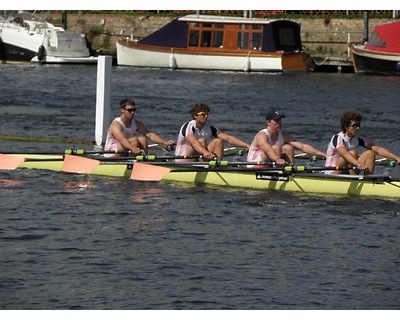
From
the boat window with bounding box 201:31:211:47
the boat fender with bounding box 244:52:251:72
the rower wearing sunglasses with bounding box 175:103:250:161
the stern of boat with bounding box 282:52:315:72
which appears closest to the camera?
the rower wearing sunglasses with bounding box 175:103:250:161

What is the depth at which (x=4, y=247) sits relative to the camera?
1827 centimetres

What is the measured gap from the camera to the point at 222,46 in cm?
5947

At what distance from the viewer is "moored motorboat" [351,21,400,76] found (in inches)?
2165

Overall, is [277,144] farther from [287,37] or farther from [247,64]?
[247,64]

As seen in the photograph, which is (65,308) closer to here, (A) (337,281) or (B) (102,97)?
(A) (337,281)

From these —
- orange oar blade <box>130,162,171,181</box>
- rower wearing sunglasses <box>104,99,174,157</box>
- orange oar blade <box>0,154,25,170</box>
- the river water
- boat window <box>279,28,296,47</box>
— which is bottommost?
the river water

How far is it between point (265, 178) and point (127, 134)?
3.38 meters

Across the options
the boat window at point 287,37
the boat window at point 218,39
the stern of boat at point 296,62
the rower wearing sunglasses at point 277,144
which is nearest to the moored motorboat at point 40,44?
the boat window at point 218,39

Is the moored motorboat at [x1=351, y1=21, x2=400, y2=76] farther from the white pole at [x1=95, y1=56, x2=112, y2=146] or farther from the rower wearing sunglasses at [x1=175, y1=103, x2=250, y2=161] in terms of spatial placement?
the rower wearing sunglasses at [x1=175, y1=103, x2=250, y2=161]

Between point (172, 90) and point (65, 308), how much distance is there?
34960 mm

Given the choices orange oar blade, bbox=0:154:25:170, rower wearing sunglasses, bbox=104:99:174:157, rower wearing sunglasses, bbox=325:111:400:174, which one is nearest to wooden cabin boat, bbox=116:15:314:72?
rower wearing sunglasses, bbox=104:99:174:157

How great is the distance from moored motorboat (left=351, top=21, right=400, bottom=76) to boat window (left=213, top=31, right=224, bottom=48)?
708 cm

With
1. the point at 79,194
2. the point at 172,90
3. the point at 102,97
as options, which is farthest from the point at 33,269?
the point at 172,90

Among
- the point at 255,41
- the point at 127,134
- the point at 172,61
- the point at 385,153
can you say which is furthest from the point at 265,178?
the point at 172,61
